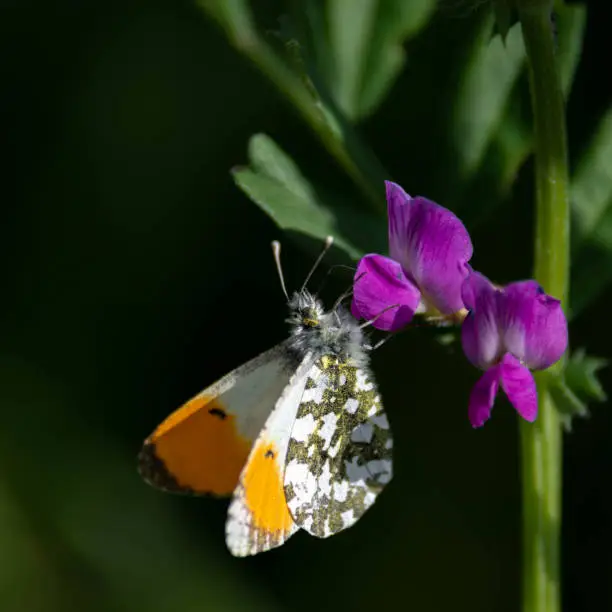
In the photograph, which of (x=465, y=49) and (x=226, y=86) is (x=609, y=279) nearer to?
(x=465, y=49)

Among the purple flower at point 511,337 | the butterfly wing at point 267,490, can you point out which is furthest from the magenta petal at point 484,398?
the butterfly wing at point 267,490

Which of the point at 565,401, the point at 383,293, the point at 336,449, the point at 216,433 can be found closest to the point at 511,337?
the point at 565,401

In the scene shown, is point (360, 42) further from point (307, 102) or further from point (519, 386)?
point (519, 386)

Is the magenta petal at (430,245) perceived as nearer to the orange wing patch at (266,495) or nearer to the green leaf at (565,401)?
the green leaf at (565,401)

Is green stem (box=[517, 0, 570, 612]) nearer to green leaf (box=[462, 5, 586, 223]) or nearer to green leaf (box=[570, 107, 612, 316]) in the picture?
green leaf (box=[570, 107, 612, 316])

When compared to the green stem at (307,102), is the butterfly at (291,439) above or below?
below

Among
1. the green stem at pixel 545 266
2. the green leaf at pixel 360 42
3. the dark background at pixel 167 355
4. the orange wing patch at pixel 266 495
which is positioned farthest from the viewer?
the dark background at pixel 167 355
